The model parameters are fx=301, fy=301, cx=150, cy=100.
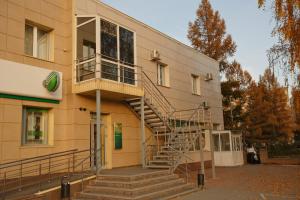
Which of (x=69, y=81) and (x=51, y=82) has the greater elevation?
(x=69, y=81)

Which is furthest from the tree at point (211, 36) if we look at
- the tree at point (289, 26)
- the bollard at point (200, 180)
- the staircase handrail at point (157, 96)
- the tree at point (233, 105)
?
the tree at point (289, 26)

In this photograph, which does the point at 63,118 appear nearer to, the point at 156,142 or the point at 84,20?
the point at 84,20

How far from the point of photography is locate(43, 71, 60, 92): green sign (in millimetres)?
10864

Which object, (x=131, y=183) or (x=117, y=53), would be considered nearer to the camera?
(x=131, y=183)

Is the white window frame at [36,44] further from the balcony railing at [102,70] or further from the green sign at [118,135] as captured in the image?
the green sign at [118,135]

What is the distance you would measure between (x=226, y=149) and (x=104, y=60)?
43.5 ft

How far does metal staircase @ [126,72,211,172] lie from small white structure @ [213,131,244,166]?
521 centimetres

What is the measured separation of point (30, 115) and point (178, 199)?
5.88 metres

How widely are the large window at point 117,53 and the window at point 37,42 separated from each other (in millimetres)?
2169

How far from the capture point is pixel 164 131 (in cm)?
1477

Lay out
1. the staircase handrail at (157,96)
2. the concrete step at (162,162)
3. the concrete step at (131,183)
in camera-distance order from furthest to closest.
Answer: the staircase handrail at (157,96), the concrete step at (162,162), the concrete step at (131,183)

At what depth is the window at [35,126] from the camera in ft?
34.1

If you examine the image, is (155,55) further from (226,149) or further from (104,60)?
(226,149)

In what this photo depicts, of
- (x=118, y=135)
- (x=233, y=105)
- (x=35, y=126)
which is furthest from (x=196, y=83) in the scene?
(x=233, y=105)
